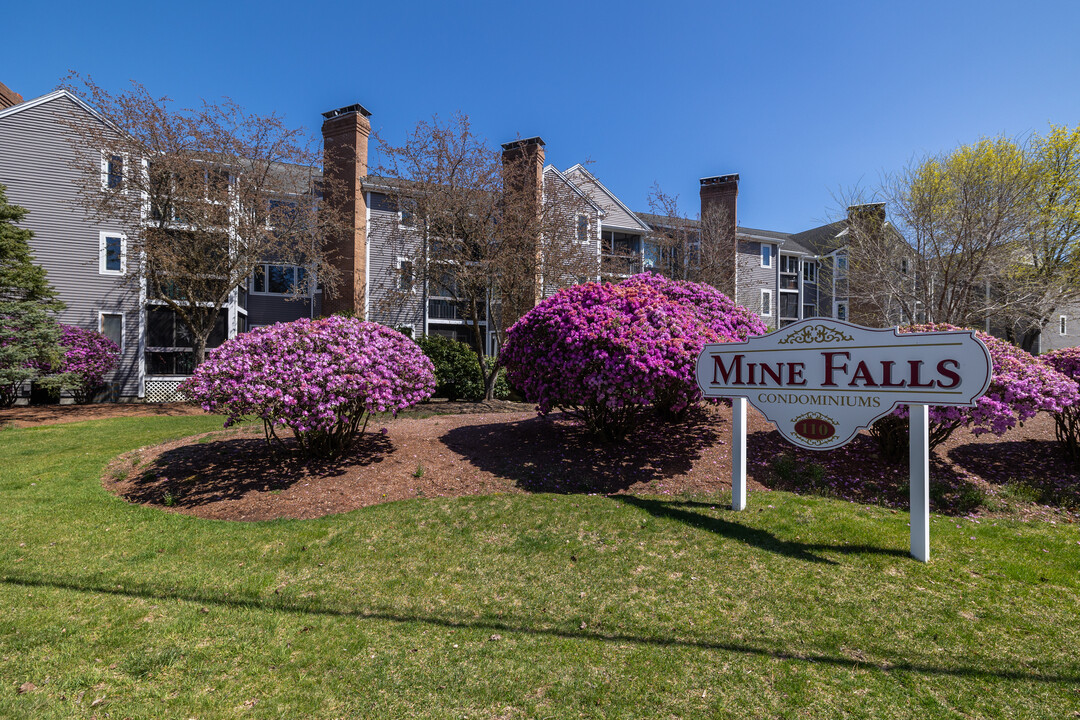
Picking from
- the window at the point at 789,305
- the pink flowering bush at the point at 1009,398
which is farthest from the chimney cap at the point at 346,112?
the window at the point at 789,305

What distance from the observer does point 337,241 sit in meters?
20.1

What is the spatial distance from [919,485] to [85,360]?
21347mm

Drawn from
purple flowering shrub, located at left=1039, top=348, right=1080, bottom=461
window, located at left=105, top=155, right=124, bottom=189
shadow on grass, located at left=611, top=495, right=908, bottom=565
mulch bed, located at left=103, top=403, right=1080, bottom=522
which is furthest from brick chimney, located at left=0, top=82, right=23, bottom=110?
purple flowering shrub, located at left=1039, top=348, right=1080, bottom=461

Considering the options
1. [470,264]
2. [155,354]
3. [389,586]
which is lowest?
[389,586]

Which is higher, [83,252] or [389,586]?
[83,252]

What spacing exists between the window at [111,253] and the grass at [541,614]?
1640 centimetres

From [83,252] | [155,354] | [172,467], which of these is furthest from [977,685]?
[83,252]

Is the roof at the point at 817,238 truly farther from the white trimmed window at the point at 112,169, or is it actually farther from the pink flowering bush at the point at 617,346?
the white trimmed window at the point at 112,169

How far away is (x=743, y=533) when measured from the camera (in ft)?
15.8

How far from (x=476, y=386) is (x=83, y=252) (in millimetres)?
15199

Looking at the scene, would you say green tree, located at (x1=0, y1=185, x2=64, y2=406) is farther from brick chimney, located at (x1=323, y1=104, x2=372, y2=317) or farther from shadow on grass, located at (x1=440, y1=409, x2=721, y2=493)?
shadow on grass, located at (x1=440, y1=409, x2=721, y2=493)

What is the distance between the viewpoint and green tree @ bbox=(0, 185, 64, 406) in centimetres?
1250

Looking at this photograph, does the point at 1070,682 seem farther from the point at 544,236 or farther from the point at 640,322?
the point at 544,236

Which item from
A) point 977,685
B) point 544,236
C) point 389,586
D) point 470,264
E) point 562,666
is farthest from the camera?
point 544,236
